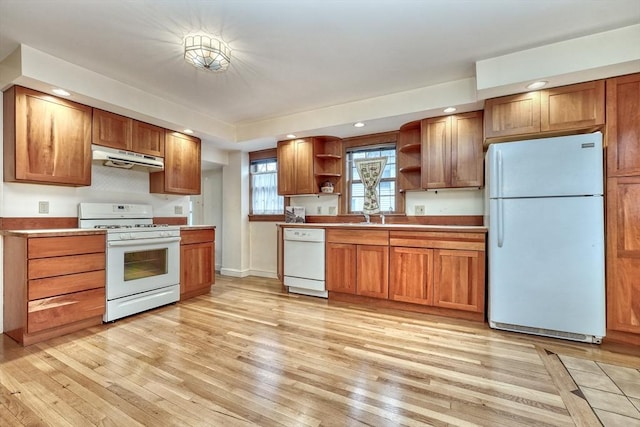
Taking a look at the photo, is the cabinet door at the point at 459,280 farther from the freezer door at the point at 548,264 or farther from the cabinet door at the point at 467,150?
the cabinet door at the point at 467,150

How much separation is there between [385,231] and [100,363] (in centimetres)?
279

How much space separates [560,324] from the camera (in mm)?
2408

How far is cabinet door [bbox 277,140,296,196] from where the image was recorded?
13.9 feet

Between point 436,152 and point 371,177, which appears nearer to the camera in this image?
point 436,152

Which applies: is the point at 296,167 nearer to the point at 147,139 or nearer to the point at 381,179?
the point at 381,179

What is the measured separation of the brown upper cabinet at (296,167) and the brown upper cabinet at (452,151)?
157 centimetres

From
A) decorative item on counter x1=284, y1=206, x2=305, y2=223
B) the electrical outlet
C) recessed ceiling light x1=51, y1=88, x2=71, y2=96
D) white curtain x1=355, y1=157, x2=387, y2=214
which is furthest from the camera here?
decorative item on counter x1=284, y1=206, x2=305, y2=223

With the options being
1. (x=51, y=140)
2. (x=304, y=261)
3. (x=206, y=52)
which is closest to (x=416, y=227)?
(x=304, y=261)

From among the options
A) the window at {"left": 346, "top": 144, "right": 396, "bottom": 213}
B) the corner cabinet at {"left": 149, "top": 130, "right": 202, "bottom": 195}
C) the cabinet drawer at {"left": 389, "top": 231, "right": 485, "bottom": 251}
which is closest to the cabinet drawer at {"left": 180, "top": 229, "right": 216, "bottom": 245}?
the corner cabinet at {"left": 149, "top": 130, "right": 202, "bottom": 195}

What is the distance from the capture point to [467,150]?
315 cm

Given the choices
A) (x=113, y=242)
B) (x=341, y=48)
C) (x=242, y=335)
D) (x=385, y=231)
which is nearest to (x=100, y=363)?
(x=242, y=335)

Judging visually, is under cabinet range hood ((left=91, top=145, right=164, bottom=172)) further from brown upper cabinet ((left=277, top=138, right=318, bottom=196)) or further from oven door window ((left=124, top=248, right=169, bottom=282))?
brown upper cabinet ((left=277, top=138, right=318, bottom=196))

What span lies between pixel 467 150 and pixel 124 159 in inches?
149

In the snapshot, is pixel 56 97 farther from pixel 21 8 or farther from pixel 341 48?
pixel 341 48
